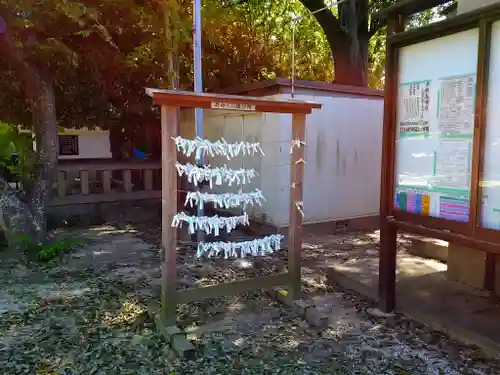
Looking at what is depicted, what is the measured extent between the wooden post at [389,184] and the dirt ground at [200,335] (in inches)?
12.8

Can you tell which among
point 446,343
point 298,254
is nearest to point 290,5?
point 298,254

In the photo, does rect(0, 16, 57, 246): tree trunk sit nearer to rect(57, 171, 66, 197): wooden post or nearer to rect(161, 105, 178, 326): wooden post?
rect(57, 171, 66, 197): wooden post

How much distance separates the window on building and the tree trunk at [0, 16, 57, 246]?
3780mm

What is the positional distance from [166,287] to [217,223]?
0.70 meters

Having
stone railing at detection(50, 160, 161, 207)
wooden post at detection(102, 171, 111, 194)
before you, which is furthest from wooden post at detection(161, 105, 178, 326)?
wooden post at detection(102, 171, 111, 194)

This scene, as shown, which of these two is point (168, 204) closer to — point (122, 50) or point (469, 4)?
point (469, 4)

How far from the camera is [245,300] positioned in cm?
462

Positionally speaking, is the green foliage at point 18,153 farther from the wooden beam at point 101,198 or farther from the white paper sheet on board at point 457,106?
the white paper sheet on board at point 457,106

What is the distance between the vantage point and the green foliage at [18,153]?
797cm

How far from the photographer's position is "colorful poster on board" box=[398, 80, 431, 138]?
12.6ft

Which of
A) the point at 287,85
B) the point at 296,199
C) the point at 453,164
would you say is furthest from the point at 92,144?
the point at 453,164

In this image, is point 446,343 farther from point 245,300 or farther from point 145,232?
point 145,232

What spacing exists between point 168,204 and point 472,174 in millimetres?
2429

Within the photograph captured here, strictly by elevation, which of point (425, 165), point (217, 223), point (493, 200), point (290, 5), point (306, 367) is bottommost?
point (306, 367)
